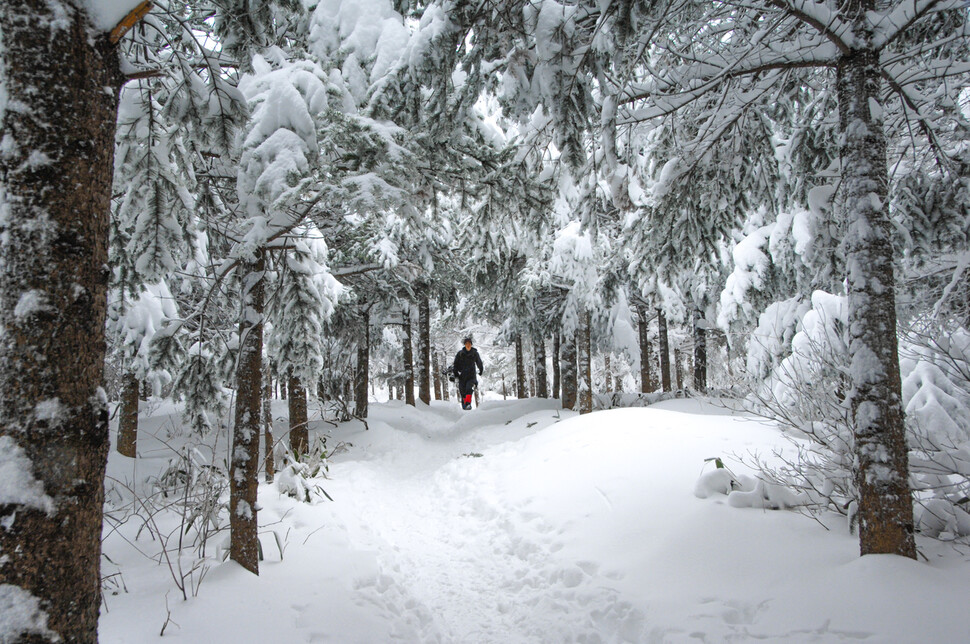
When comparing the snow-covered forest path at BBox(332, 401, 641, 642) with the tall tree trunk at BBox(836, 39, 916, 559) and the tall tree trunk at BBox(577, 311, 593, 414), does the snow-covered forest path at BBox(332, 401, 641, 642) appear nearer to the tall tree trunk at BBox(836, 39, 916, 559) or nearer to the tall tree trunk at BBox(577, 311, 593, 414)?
the tall tree trunk at BBox(836, 39, 916, 559)

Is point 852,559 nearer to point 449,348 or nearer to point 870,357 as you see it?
point 870,357

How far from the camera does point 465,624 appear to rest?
3.96 meters

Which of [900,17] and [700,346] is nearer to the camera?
[900,17]

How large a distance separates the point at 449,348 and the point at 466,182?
26964mm

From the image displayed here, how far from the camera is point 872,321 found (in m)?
3.35

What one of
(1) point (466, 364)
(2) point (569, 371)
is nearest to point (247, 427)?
(2) point (569, 371)

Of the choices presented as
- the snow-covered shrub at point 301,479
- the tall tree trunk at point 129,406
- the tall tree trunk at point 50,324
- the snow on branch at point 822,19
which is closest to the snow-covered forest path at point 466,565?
the snow-covered shrub at point 301,479

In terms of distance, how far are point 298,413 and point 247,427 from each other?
14.4 ft

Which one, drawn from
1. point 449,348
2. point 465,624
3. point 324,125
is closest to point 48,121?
Result: point 324,125

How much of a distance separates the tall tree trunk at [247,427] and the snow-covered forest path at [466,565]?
3.61 feet

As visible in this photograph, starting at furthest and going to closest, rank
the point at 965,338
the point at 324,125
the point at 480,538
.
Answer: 1. the point at 480,538
2. the point at 965,338
3. the point at 324,125

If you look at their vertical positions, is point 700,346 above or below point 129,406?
above

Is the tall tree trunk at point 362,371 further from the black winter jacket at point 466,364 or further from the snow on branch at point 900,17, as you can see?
the snow on branch at point 900,17

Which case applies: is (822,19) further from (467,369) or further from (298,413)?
(467,369)
